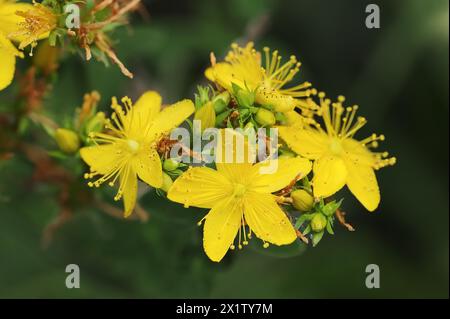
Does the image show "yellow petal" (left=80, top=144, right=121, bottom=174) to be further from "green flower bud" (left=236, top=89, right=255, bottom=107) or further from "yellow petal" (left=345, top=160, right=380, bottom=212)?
"yellow petal" (left=345, top=160, right=380, bottom=212)

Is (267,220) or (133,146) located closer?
(267,220)

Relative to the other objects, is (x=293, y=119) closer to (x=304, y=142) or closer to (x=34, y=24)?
(x=304, y=142)

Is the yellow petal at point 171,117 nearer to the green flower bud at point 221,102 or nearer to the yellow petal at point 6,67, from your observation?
the green flower bud at point 221,102

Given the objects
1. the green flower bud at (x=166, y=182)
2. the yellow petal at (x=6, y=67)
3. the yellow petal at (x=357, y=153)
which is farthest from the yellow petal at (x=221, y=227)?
the yellow petal at (x=6, y=67)

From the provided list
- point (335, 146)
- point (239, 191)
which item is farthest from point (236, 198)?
point (335, 146)
